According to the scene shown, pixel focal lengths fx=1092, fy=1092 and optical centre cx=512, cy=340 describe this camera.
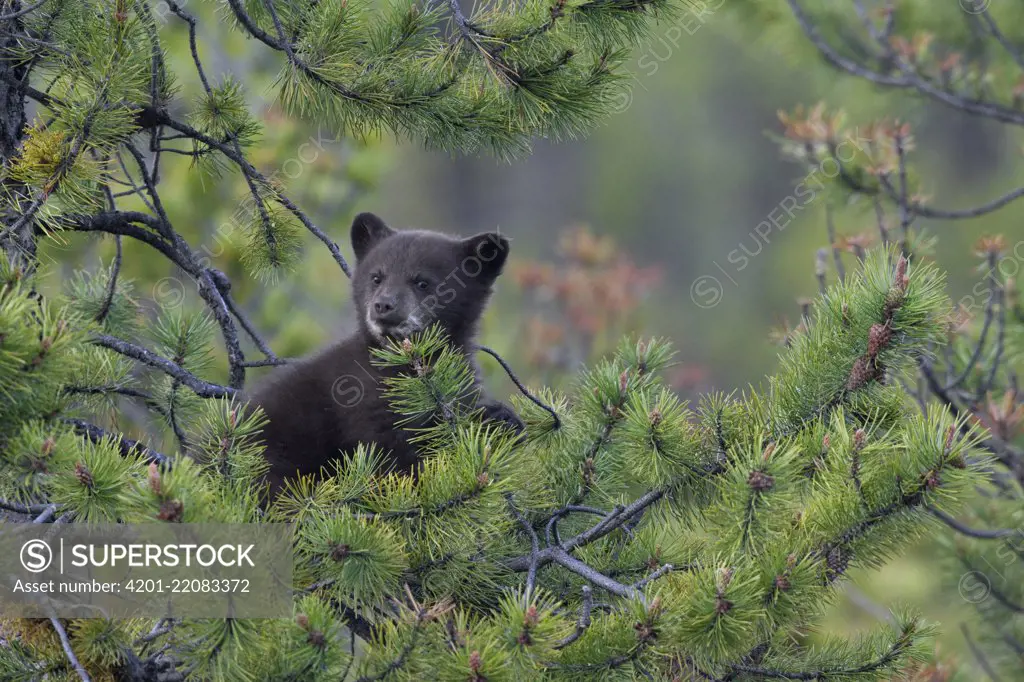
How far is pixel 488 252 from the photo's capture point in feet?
14.3

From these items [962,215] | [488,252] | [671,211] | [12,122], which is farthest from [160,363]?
[671,211]

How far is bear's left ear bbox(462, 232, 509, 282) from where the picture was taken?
431 cm

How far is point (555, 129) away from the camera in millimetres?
3244

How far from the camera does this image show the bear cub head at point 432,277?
4109 mm

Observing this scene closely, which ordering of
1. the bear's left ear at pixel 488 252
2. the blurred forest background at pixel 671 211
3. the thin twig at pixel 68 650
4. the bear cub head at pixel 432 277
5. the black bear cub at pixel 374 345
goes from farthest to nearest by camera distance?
the blurred forest background at pixel 671 211 < the bear's left ear at pixel 488 252 < the bear cub head at pixel 432 277 < the black bear cub at pixel 374 345 < the thin twig at pixel 68 650

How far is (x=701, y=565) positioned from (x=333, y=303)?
8.65 metres

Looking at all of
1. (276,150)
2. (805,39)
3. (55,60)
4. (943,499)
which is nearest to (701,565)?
(943,499)

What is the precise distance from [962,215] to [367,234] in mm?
2704

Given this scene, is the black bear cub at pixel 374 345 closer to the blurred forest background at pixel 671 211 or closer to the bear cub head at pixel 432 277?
the bear cub head at pixel 432 277

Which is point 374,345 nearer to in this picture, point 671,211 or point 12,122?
point 12,122

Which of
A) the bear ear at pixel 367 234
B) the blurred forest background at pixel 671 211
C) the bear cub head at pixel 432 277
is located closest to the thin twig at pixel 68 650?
the bear cub head at pixel 432 277

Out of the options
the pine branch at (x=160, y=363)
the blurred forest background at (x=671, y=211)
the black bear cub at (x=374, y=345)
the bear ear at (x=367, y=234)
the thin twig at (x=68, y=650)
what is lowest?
the thin twig at (x=68, y=650)

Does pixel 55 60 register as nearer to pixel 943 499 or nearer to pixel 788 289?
pixel 943 499

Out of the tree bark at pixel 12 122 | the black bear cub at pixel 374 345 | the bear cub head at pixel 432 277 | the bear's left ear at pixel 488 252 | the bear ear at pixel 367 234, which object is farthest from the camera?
the bear ear at pixel 367 234
